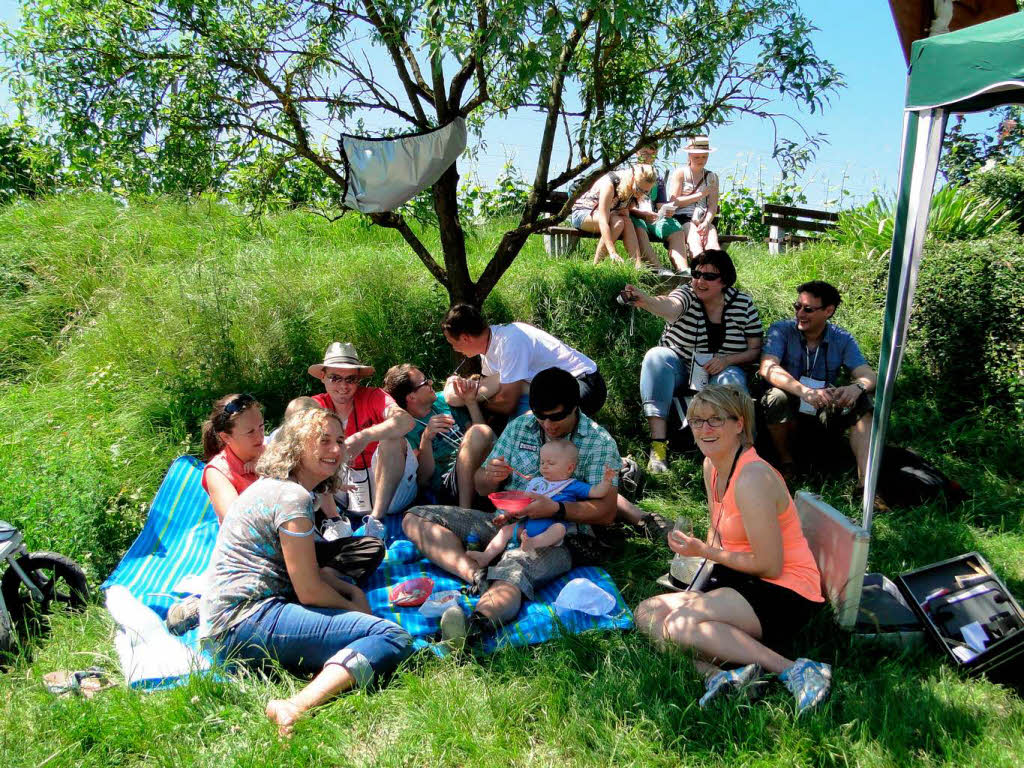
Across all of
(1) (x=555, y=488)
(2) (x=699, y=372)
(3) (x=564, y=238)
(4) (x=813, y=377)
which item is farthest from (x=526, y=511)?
(3) (x=564, y=238)

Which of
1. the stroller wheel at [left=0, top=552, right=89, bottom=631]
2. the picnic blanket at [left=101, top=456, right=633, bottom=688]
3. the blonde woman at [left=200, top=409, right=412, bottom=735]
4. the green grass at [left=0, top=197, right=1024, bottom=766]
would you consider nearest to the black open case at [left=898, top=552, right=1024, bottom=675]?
the green grass at [left=0, top=197, right=1024, bottom=766]

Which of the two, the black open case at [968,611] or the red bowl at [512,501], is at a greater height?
the red bowl at [512,501]

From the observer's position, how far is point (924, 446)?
5449mm

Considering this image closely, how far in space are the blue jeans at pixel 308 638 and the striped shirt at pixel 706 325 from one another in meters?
2.96

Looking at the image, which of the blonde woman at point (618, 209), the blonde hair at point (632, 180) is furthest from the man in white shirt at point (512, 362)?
the blonde hair at point (632, 180)

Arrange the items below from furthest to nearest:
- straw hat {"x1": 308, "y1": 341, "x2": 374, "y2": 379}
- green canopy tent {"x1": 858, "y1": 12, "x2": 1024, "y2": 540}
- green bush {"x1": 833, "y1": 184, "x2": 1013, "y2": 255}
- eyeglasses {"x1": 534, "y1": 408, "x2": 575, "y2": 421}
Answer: green bush {"x1": 833, "y1": 184, "x2": 1013, "y2": 255} → straw hat {"x1": 308, "y1": 341, "x2": 374, "y2": 379} → eyeglasses {"x1": 534, "y1": 408, "x2": 575, "y2": 421} → green canopy tent {"x1": 858, "y1": 12, "x2": 1024, "y2": 540}

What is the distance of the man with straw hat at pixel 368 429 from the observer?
440 centimetres

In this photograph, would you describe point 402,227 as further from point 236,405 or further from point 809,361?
point 809,361

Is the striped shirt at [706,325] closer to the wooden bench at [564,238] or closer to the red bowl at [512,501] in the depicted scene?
the red bowl at [512,501]

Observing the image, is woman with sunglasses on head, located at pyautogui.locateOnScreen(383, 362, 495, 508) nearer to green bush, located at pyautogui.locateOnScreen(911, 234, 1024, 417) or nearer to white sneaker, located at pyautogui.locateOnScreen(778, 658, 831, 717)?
white sneaker, located at pyautogui.locateOnScreen(778, 658, 831, 717)

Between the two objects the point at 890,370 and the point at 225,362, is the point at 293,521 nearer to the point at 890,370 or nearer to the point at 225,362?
the point at 890,370

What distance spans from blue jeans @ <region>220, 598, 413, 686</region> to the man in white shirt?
1950 millimetres

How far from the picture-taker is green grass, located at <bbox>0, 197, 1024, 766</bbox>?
8.53 ft

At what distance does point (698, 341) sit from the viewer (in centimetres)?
512
